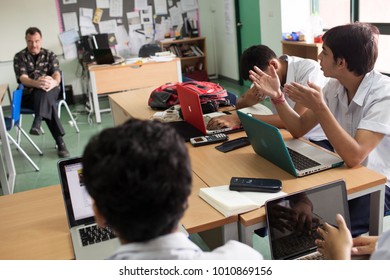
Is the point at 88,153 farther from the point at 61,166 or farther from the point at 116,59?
the point at 116,59

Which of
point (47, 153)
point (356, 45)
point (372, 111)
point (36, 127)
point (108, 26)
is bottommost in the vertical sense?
point (47, 153)

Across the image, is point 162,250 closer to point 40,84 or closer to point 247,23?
point 40,84

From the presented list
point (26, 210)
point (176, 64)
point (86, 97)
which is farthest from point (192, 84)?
point (86, 97)

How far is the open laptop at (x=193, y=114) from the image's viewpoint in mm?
2299

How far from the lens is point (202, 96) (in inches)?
108

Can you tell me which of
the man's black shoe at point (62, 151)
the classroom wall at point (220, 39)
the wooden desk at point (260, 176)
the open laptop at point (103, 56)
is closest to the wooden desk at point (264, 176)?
the wooden desk at point (260, 176)

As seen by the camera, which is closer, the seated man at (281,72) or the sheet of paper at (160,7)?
the seated man at (281,72)

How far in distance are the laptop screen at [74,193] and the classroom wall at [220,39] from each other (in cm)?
459

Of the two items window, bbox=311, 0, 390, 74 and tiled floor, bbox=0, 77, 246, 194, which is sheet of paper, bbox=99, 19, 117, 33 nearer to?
tiled floor, bbox=0, 77, 246, 194

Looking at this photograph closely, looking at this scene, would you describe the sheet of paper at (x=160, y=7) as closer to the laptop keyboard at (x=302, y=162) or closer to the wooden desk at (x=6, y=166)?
the wooden desk at (x=6, y=166)

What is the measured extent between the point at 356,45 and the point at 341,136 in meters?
0.43

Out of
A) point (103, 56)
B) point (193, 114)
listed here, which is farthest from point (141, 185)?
point (103, 56)

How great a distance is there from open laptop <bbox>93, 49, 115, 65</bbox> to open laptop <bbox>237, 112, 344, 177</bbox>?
384 cm
